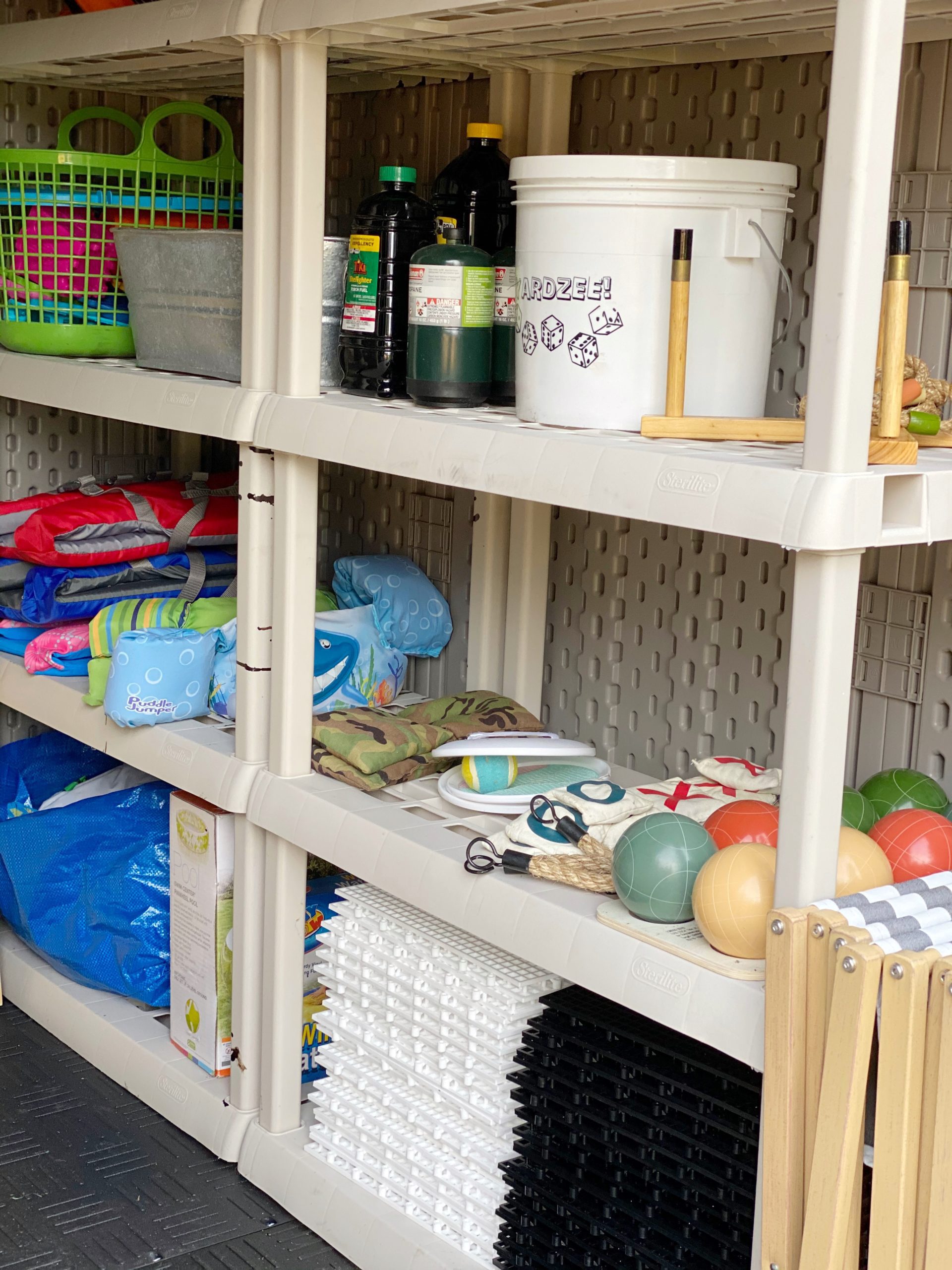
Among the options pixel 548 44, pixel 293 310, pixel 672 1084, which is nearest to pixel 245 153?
pixel 293 310

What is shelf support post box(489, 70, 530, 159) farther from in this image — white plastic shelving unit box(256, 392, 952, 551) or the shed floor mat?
the shed floor mat

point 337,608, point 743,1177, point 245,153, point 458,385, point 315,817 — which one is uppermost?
point 245,153

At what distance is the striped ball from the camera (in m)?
1.90

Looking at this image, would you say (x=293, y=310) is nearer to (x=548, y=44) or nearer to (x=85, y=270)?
(x=548, y=44)

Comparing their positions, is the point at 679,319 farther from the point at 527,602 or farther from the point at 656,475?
the point at 527,602

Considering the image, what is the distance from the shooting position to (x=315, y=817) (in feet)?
6.27

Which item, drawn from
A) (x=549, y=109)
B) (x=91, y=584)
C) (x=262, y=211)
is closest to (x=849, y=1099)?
(x=262, y=211)

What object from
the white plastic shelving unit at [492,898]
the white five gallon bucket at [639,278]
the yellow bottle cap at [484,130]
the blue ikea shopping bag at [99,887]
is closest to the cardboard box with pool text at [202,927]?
the blue ikea shopping bag at [99,887]

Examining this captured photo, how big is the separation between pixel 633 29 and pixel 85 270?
1.09m

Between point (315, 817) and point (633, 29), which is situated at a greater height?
point (633, 29)

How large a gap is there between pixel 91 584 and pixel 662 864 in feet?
4.48

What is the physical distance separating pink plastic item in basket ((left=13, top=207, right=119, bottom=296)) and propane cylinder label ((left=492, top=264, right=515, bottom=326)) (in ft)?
2.82

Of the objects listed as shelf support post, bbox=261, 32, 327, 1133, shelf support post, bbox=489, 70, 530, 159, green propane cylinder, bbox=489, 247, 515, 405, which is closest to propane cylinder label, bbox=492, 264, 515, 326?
green propane cylinder, bbox=489, 247, 515, 405

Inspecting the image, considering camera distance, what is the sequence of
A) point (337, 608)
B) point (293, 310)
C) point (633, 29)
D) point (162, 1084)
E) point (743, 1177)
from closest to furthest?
point (743, 1177) < point (633, 29) < point (293, 310) < point (162, 1084) < point (337, 608)
